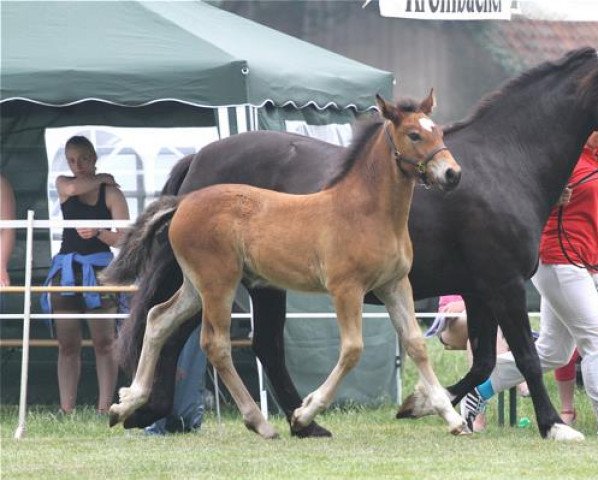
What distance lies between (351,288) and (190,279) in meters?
1.01

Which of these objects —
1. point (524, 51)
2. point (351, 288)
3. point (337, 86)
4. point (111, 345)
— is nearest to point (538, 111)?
point (351, 288)

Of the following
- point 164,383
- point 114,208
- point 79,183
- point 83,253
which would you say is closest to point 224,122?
point 114,208

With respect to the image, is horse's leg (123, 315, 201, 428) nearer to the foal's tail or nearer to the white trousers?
the foal's tail

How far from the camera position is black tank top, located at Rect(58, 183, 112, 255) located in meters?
11.0

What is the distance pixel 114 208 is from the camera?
11008 mm

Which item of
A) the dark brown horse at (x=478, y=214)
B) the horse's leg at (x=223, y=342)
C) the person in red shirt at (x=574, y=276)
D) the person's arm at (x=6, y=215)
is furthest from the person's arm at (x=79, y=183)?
the person in red shirt at (x=574, y=276)

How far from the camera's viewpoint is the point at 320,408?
7.77 metres

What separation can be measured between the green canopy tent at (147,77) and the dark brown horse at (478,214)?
143 centimetres

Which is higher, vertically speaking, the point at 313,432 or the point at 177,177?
the point at 177,177

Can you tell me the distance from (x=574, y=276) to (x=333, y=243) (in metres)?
1.60

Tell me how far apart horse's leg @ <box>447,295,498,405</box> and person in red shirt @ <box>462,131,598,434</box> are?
34 cm

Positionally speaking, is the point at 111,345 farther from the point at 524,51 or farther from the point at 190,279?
Result: the point at 524,51

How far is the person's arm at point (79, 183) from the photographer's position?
11.0 metres

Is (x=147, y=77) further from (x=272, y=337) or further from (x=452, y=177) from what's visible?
(x=452, y=177)
